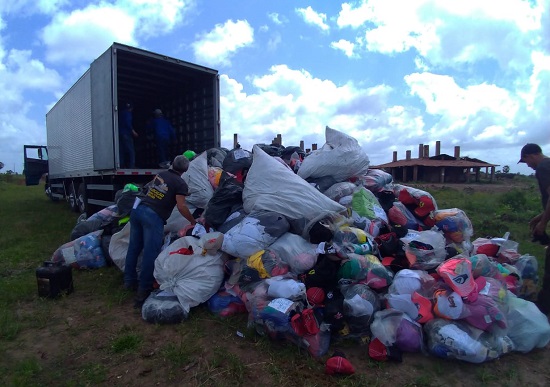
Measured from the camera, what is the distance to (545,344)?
2.70 m

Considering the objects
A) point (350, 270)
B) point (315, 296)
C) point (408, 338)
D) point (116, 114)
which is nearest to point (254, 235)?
point (315, 296)

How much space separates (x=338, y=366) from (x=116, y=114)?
5485 millimetres

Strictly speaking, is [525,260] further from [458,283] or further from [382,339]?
Result: [382,339]

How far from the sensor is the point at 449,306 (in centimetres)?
265

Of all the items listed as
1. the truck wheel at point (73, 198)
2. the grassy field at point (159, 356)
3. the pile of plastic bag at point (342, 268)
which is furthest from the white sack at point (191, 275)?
the truck wheel at point (73, 198)

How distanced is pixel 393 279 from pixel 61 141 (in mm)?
10033

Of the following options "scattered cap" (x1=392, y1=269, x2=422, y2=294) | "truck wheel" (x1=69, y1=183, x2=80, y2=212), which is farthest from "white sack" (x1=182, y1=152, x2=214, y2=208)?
"truck wheel" (x1=69, y1=183, x2=80, y2=212)

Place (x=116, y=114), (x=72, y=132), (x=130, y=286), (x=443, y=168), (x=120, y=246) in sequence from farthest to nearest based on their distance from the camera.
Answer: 1. (x=443, y=168)
2. (x=72, y=132)
3. (x=116, y=114)
4. (x=120, y=246)
5. (x=130, y=286)

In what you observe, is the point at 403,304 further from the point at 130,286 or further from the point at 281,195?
the point at 130,286

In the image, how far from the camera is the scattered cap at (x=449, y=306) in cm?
262

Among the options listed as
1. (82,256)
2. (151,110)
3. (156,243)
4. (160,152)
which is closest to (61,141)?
(151,110)

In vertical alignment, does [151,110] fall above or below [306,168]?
above

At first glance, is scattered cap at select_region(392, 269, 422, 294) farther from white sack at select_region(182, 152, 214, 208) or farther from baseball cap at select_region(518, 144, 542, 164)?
white sack at select_region(182, 152, 214, 208)

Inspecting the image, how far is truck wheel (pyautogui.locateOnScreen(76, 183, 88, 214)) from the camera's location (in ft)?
27.7
